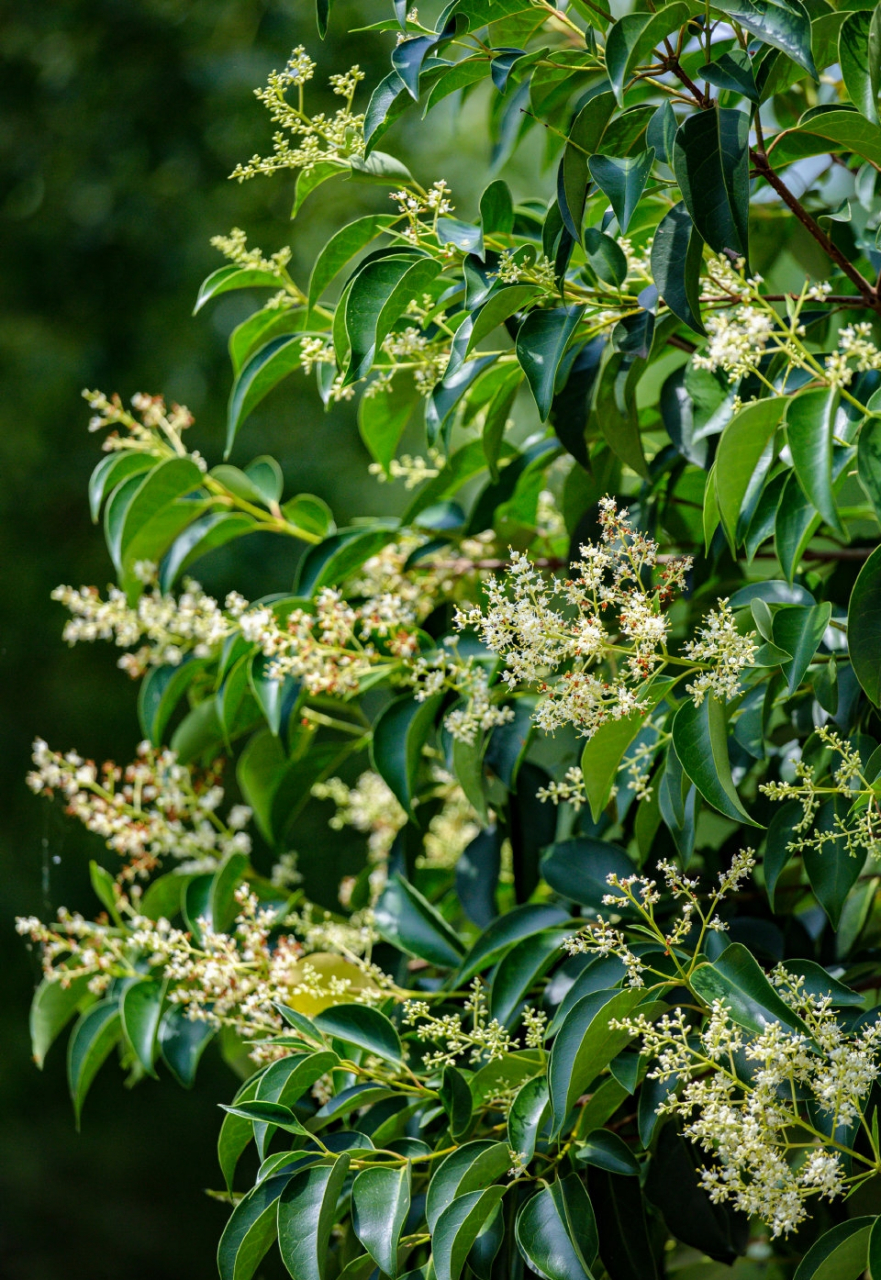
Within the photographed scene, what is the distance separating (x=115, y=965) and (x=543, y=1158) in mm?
347

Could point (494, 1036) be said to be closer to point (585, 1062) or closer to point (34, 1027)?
point (585, 1062)

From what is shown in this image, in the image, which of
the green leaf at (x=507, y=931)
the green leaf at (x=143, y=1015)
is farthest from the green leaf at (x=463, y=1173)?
the green leaf at (x=143, y=1015)

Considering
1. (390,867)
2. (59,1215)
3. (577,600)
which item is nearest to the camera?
(577,600)

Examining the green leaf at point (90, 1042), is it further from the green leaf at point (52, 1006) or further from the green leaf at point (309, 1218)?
the green leaf at point (309, 1218)

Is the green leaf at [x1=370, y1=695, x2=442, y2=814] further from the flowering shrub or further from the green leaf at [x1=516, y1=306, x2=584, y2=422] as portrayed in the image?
the green leaf at [x1=516, y1=306, x2=584, y2=422]

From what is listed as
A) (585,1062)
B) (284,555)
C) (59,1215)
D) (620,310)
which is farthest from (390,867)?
(59,1215)

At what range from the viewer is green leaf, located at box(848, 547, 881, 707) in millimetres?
482

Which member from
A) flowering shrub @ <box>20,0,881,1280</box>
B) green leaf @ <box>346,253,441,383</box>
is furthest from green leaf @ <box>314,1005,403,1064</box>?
green leaf @ <box>346,253,441,383</box>

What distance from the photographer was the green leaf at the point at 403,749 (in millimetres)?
724

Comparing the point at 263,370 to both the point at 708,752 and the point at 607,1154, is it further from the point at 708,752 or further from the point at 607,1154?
the point at 607,1154

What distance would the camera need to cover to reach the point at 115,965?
788 millimetres

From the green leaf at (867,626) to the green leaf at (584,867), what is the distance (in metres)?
0.23

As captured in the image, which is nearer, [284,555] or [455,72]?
[455,72]

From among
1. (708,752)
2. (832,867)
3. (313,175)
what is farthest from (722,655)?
(313,175)
